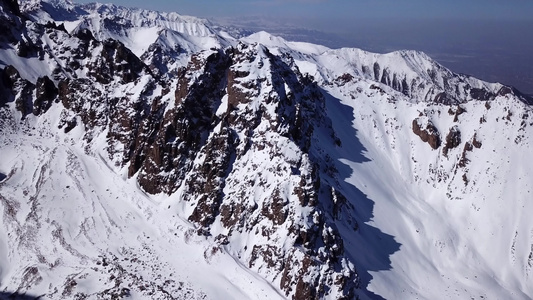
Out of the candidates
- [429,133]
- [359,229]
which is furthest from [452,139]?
[359,229]

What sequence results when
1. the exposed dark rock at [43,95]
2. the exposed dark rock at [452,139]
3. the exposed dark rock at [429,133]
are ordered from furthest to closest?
the exposed dark rock at [429,133] → the exposed dark rock at [452,139] → the exposed dark rock at [43,95]

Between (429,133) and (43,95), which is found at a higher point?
(429,133)

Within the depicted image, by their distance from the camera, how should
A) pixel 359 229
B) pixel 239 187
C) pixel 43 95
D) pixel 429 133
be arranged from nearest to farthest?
1. pixel 239 187
2. pixel 359 229
3. pixel 43 95
4. pixel 429 133

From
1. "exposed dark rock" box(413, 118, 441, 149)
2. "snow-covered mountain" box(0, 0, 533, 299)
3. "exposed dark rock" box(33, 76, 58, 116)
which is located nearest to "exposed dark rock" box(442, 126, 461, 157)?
"snow-covered mountain" box(0, 0, 533, 299)

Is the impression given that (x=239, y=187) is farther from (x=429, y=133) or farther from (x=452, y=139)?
(x=452, y=139)

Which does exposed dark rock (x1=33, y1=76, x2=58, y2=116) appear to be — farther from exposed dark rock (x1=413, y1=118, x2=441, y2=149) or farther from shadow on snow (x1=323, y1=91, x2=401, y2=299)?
exposed dark rock (x1=413, y1=118, x2=441, y2=149)

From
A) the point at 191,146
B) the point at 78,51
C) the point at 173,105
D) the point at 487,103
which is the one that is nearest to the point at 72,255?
the point at 191,146

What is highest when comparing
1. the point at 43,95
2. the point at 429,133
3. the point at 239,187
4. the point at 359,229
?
the point at 429,133

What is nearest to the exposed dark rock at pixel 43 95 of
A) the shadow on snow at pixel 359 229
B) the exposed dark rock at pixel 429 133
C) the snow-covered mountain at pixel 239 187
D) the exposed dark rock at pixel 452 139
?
the snow-covered mountain at pixel 239 187

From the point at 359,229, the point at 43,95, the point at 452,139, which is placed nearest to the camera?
the point at 359,229

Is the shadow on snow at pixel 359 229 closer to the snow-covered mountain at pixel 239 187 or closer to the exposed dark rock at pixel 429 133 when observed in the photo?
the snow-covered mountain at pixel 239 187
